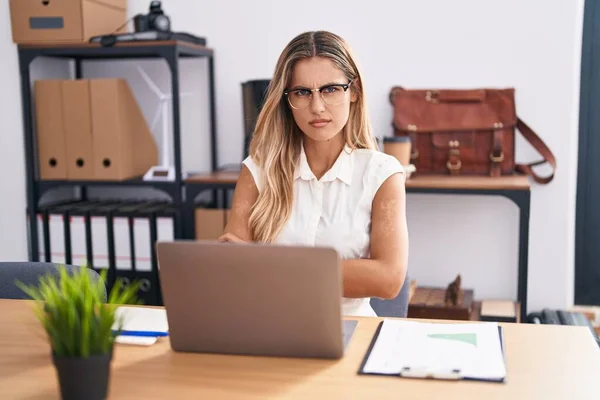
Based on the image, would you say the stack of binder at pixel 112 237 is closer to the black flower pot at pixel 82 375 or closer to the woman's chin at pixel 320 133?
the woman's chin at pixel 320 133

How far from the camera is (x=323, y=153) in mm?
1897

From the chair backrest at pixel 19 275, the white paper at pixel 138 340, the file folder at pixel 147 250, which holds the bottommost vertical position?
the file folder at pixel 147 250

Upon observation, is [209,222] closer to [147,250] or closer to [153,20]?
[147,250]

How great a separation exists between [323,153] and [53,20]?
1657mm

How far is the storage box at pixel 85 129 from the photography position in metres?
3.02

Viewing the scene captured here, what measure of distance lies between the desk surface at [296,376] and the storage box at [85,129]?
182 centimetres

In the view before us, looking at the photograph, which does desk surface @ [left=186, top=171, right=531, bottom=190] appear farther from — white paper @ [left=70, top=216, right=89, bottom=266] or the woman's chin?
the woman's chin

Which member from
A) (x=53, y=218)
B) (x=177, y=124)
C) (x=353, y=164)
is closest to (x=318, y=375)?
(x=353, y=164)

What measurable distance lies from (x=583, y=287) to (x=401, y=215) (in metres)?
1.71

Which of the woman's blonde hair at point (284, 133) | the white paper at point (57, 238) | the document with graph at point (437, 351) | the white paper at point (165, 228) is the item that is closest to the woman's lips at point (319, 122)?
the woman's blonde hair at point (284, 133)

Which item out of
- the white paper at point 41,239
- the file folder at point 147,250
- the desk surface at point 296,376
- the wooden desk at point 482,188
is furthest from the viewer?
the white paper at point 41,239

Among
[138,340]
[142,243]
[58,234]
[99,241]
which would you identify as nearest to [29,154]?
[58,234]

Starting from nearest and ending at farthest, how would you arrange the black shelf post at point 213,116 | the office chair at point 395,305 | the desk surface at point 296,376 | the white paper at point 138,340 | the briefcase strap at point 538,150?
the desk surface at point 296,376
the white paper at point 138,340
the office chair at point 395,305
the briefcase strap at point 538,150
the black shelf post at point 213,116

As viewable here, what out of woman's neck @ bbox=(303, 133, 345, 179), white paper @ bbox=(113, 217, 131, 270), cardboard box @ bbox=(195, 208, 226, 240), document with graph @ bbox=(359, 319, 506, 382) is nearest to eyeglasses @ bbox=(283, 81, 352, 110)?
woman's neck @ bbox=(303, 133, 345, 179)
